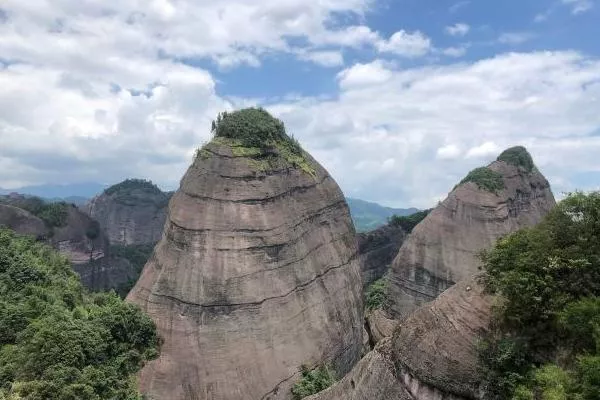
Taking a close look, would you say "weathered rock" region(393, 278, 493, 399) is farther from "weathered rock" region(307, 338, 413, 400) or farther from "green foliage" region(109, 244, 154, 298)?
"green foliage" region(109, 244, 154, 298)

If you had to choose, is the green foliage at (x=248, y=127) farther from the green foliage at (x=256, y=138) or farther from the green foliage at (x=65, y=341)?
the green foliage at (x=65, y=341)

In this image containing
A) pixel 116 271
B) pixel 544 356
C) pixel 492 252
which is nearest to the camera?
pixel 544 356

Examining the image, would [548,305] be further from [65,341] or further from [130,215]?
[130,215]

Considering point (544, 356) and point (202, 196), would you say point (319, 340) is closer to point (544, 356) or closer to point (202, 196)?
point (202, 196)

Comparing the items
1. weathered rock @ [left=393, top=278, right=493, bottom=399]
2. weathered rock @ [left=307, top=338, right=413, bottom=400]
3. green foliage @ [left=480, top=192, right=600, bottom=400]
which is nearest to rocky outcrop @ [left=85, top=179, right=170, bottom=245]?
weathered rock @ [left=307, top=338, right=413, bottom=400]

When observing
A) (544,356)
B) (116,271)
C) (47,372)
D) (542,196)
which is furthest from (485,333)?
(116,271)

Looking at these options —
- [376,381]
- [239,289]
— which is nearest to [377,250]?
[239,289]
